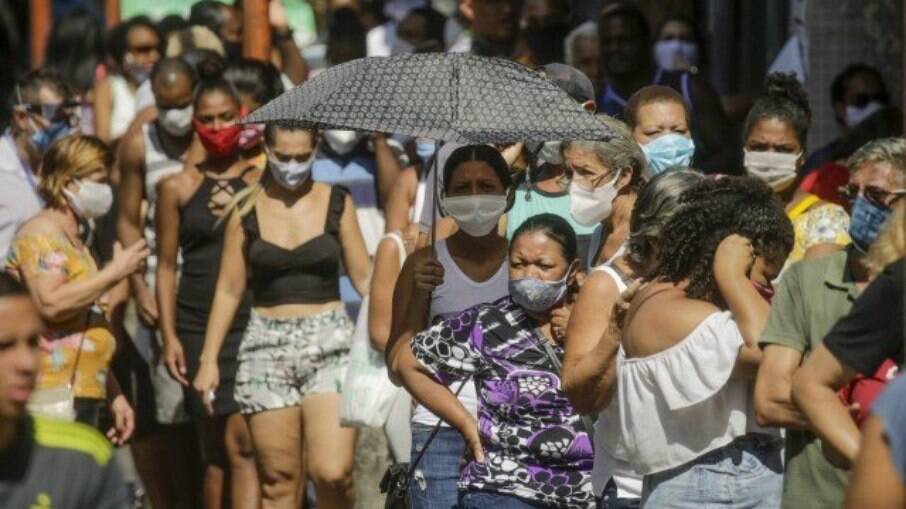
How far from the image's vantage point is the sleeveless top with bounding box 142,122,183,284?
10.9m

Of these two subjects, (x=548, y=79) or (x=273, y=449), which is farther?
(x=273, y=449)

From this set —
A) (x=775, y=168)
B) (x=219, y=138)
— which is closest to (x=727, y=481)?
(x=775, y=168)

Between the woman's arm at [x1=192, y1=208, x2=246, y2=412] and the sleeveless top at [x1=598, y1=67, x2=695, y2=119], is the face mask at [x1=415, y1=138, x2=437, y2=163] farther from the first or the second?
the woman's arm at [x1=192, y1=208, x2=246, y2=412]

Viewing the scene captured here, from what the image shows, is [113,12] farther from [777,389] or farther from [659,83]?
[777,389]

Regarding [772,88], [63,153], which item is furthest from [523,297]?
[63,153]

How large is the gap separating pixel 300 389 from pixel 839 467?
3.75m

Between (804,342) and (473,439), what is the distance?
1287 mm

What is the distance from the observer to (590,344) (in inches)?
262

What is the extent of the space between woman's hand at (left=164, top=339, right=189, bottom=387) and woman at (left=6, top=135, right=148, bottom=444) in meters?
0.40

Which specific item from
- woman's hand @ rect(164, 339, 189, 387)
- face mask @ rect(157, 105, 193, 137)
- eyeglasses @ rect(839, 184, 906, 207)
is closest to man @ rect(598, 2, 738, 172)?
face mask @ rect(157, 105, 193, 137)

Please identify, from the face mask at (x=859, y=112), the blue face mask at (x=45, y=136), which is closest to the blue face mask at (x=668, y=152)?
the face mask at (x=859, y=112)

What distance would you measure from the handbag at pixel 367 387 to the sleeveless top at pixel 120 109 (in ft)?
15.7

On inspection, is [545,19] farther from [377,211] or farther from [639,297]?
[639,297]

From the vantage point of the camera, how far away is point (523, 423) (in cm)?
704
